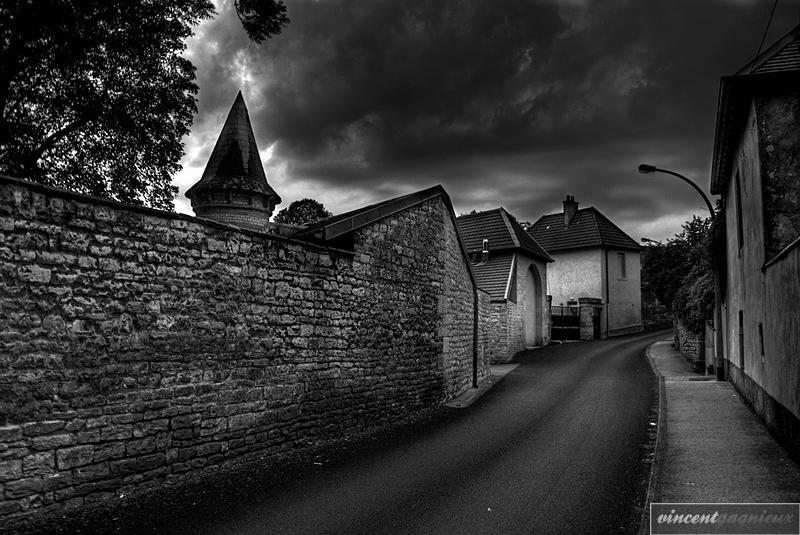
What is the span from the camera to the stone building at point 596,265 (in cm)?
3628

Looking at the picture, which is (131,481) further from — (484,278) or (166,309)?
(484,278)

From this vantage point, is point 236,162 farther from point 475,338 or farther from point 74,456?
point 74,456

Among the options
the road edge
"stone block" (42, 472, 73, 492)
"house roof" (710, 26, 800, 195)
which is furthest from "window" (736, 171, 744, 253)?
"stone block" (42, 472, 73, 492)

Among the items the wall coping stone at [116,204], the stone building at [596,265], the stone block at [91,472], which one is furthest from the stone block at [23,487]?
the stone building at [596,265]

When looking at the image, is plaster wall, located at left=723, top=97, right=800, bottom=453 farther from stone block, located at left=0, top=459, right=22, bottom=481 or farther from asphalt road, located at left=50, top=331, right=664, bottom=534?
stone block, located at left=0, top=459, right=22, bottom=481

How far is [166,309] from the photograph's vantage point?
21.6 feet

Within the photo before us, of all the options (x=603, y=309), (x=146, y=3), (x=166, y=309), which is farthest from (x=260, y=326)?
(x=603, y=309)

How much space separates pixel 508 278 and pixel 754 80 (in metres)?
18.2

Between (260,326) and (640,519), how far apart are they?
5.11 meters

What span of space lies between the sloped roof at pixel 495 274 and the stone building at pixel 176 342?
15.9 meters

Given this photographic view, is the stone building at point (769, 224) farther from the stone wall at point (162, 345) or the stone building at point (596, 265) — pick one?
the stone building at point (596, 265)

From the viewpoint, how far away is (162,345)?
653 cm

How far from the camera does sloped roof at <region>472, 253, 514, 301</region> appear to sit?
88.4 feet

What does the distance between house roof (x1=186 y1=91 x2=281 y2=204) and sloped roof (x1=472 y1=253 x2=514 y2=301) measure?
36.1ft
